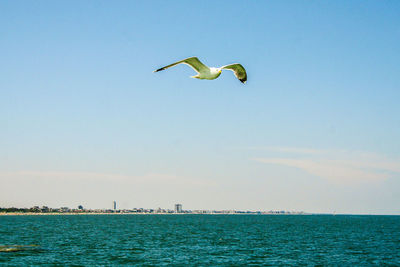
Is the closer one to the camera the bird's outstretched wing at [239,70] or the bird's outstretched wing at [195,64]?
the bird's outstretched wing at [195,64]

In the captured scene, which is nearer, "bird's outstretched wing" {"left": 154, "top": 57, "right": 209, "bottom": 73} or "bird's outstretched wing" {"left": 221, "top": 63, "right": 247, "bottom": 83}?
"bird's outstretched wing" {"left": 154, "top": 57, "right": 209, "bottom": 73}

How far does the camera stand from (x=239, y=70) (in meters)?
15.5

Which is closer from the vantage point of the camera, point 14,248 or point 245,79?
point 245,79

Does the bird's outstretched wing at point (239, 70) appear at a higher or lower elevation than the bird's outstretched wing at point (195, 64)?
higher

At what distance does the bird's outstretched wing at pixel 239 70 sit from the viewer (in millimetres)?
15258

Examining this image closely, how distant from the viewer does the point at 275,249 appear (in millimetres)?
56000

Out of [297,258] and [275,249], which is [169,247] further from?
[297,258]

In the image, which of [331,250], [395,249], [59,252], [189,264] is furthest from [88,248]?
[395,249]

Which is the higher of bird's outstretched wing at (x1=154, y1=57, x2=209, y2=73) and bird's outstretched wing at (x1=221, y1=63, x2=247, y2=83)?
bird's outstretched wing at (x1=221, y1=63, x2=247, y2=83)

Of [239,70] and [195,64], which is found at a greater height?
[239,70]

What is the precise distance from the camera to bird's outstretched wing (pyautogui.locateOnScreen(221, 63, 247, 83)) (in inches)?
601

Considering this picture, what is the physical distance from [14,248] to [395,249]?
166ft

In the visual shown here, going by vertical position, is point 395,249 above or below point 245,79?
below

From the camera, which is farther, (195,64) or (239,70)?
(239,70)
